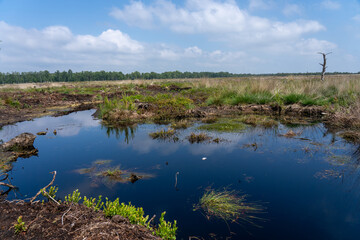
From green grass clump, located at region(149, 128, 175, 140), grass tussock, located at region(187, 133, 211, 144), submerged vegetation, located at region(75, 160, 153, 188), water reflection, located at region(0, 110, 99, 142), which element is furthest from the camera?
water reflection, located at region(0, 110, 99, 142)

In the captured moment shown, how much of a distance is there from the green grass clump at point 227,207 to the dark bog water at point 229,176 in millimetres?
112

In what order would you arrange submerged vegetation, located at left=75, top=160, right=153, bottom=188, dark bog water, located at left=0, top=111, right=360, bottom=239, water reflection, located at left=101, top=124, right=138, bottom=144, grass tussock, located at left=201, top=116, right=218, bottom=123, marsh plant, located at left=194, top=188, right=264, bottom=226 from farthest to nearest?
grass tussock, located at left=201, top=116, right=218, bottom=123
water reflection, located at left=101, top=124, right=138, bottom=144
submerged vegetation, located at left=75, top=160, right=153, bottom=188
marsh plant, located at left=194, top=188, right=264, bottom=226
dark bog water, located at left=0, top=111, right=360, bottom=239

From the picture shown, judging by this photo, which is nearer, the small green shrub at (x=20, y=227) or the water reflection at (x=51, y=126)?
the small green shrub at (x=20, y=227)

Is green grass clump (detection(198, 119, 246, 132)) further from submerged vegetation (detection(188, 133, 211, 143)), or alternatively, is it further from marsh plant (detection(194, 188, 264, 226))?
marsh plant (detection(194, 188, 264, 226))

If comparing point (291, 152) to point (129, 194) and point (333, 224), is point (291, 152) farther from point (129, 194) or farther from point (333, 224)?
point (129, 194)

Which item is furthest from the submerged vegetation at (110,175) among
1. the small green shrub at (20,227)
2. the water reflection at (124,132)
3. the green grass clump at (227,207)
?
the water reflection at (124,132)

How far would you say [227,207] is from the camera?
11.0 ft

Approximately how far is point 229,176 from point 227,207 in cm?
112

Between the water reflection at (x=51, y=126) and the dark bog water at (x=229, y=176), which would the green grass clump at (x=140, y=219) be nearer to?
the dark bog water at (x=229, y=176)

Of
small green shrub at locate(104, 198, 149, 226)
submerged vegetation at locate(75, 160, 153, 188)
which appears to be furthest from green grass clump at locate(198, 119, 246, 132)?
small green shrub at locate(104, 198, 149, 226)

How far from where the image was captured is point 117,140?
23.6 feet

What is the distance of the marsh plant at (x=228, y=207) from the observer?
318cm

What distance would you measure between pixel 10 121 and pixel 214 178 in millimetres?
10309

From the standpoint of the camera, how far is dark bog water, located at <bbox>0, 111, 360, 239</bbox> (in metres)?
3.00
